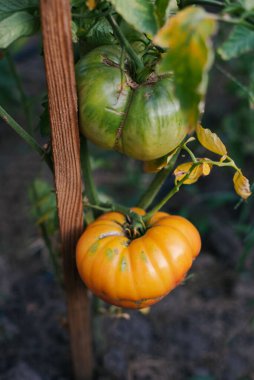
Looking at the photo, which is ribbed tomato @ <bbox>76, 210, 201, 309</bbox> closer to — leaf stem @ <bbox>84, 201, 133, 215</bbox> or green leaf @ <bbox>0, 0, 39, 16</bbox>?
leaf stem @ <bbox>84, 201, 133, 215</bbox>

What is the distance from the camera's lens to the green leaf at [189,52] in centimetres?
44

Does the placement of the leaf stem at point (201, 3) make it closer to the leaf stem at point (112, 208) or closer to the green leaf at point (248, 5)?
the green leaf at point (248, 5)

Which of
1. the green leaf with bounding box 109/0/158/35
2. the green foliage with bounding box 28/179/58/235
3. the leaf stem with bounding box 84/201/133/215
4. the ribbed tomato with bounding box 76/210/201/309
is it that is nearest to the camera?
the green leaf with bounding box 109/0/158/35

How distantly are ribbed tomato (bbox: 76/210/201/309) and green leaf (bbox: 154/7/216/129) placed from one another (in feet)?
0.89

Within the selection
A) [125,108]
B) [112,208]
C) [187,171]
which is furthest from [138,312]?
[125,108]

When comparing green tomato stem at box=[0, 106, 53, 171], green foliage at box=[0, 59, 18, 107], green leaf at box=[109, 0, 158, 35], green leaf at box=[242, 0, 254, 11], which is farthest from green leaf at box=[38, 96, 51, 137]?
green foliage at box=[0, 59, 18, 107]

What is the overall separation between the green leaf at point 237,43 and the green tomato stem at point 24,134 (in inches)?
13.5

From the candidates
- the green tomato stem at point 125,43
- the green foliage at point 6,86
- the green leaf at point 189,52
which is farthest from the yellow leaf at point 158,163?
the green foliage at point 6,86

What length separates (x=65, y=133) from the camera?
0.69 meters

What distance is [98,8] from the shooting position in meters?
0.64

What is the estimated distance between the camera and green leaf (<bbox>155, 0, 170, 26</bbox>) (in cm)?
59

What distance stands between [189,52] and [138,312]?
1.14m

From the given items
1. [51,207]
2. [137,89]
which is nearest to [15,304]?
[51,207]

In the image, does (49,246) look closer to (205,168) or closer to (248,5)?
(205,168)
